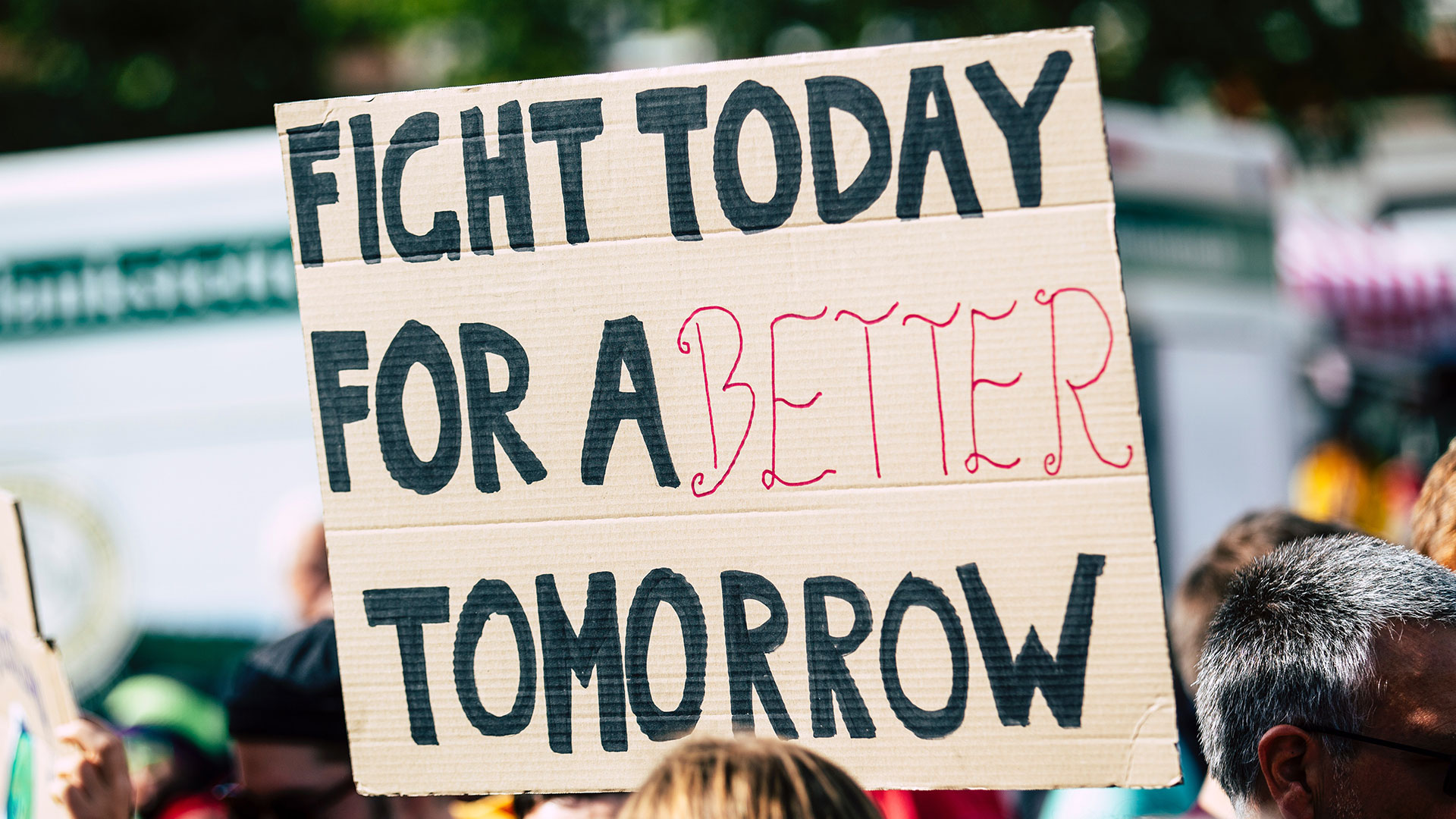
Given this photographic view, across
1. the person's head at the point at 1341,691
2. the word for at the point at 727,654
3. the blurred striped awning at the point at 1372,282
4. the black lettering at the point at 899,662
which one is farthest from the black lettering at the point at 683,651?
the blurred striped awning at the point at 1372,282

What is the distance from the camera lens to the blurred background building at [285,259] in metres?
5.45

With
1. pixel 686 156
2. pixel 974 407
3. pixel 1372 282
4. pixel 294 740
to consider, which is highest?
pixel 686 156

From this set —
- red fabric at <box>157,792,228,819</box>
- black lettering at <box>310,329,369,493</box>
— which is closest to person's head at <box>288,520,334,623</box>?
red fabric at <box>157,792,228,819</box>

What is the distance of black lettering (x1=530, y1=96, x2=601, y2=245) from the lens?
1754mm

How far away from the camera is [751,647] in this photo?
67.1 inches

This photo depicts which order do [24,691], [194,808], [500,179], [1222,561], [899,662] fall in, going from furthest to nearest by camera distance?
[194,808]
[1222,561]
[24,691]
[500,179]
[899,662]

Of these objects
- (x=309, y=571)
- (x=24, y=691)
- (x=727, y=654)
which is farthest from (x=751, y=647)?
(x=309, y=571)

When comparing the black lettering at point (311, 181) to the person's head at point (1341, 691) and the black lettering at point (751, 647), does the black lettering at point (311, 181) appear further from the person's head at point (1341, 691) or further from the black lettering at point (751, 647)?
the person's head at point (1341, 691)

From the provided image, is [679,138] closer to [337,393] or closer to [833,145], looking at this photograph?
[833,145]

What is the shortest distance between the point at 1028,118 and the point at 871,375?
1.20ft

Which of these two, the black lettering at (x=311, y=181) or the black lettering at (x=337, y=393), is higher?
the black lettering at (x=311, y=181)

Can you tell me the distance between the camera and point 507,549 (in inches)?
69.5

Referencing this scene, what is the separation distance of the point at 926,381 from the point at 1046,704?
0.42 metres

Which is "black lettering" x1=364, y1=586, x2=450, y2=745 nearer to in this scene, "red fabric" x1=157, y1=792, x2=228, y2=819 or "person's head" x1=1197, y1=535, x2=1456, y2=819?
"person's head" x1=1197, y1=535, x2=1456, y2=819
